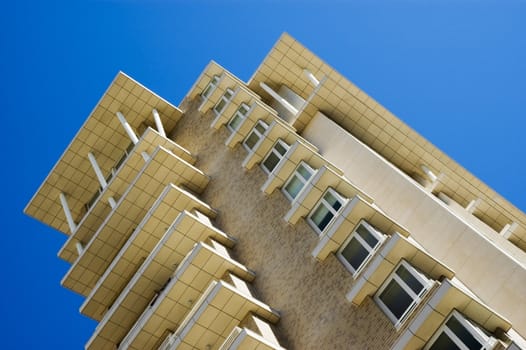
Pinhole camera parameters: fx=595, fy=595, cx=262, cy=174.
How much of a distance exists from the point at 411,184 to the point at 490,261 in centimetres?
518

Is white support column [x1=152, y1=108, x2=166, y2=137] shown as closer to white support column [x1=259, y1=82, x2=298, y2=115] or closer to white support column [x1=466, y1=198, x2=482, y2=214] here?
white support column [x1=259, y1=82, x2=298, y2=115]

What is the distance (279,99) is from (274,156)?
8.55 meters

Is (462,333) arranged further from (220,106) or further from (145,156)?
(220,106)

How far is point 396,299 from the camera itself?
49.3ft

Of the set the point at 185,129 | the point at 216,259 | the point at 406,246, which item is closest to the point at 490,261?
the point at 406,246

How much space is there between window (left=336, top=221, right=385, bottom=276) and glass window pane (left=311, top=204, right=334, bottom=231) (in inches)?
63.9

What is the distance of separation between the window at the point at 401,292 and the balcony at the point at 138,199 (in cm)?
1185

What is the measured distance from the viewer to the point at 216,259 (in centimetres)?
1891

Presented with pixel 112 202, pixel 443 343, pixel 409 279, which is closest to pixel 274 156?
pixel 112 202

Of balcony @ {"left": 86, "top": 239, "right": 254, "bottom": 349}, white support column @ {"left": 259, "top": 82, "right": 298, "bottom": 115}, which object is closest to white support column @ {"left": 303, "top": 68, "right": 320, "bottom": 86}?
white support column @ {"left": 259, "top": 82, "right": 298, "bottom": 115}

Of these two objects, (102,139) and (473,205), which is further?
(102,139)

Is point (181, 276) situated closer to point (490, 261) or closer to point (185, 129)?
point (490, 261)

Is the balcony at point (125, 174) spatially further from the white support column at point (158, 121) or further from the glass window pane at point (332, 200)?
the glass window pane at point (332, 200)

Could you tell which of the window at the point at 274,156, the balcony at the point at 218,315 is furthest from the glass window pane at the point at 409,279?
the window at the point at 274,156
